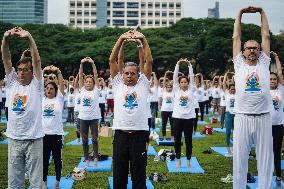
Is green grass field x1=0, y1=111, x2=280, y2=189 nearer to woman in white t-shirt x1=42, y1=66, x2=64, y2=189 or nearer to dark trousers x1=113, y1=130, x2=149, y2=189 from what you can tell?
woman in white t-shirt x1=42, y1=66, x2=64, y2=189

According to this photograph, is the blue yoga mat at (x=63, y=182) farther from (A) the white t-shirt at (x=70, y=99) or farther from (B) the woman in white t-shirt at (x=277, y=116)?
(A) the white t-shirt at (x=70, y=99)

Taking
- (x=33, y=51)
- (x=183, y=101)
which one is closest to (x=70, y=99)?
(x=183, y=101)

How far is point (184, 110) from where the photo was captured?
10.7m

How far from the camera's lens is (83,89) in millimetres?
11258

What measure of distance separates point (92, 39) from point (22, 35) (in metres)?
52.4

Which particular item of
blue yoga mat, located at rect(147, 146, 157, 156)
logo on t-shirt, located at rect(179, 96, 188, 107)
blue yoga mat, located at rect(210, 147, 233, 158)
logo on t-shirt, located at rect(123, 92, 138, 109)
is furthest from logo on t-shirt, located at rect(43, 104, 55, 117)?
blue yoga mat, located at rect(210, 147, 233, 158)

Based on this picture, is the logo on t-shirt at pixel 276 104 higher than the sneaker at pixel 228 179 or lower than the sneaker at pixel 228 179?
higher

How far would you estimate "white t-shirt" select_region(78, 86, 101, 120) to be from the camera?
35.4ft

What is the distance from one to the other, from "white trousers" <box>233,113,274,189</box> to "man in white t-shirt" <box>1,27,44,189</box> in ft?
9.71

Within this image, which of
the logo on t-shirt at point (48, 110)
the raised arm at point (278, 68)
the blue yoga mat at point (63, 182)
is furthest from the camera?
the blue yoga mat at point (63, 182)

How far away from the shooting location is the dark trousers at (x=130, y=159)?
634cm

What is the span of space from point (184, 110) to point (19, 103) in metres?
5.29

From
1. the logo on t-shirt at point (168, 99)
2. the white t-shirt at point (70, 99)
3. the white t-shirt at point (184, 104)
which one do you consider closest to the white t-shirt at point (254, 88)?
the white t-shirt at point (184, 104)

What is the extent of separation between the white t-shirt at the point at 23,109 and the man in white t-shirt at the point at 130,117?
1154 millimetres
